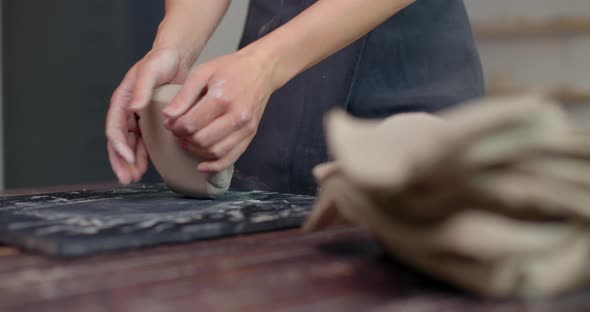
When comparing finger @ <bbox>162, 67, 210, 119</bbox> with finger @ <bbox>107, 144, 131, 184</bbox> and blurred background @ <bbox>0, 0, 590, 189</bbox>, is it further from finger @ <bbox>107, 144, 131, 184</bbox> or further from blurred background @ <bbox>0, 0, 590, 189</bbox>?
blurred background @ <bbox>0, 0, 590, 189</bbox>

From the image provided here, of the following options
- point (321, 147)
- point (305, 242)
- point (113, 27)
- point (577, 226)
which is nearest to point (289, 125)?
point (321, 147)

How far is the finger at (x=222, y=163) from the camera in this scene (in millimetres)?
945

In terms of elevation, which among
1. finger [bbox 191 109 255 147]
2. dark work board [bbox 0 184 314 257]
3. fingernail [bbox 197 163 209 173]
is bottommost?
dark work board [bbox 0 184 314 257]

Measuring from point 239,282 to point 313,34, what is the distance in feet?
1.68

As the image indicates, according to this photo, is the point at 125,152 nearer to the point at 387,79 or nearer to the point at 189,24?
the point at 189,24

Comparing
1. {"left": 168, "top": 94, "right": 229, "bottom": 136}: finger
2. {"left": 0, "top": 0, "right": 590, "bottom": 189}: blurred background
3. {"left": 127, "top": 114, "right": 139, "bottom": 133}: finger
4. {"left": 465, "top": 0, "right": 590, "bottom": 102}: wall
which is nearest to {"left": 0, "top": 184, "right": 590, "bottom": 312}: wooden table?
{"left": 168, "top": 94, "right": 229, "bottom": 136}: finger

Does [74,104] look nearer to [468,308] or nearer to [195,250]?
[195,250]

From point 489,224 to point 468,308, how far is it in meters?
0.05

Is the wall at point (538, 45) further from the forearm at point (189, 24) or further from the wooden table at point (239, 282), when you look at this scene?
the wooden table at point (239, 282)

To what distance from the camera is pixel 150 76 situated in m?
1.00

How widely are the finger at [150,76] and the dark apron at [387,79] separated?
0.91 feet

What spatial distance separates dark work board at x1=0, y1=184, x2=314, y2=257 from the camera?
2.09 feet

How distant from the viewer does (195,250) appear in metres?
0.62

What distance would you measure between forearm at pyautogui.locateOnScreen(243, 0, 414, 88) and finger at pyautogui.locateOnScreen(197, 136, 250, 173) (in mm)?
97
